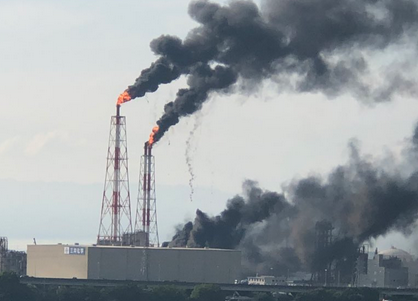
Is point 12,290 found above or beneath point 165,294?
above

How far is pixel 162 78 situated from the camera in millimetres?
194625

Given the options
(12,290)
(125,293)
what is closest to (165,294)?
(125,293)

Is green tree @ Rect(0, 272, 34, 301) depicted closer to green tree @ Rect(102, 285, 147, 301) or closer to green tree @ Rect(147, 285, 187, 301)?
green tree @ Rect(102, 285, 147, 301)

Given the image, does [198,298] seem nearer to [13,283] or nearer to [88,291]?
[88,291]

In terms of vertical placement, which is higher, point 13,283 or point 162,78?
point 162,78

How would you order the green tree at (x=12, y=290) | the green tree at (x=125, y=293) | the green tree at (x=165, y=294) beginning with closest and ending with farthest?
the green tree at (x=12, y=290)
the green tree at (x=125, y=293)
the green tree at (x=165, y=294)

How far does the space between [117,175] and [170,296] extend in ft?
73.8

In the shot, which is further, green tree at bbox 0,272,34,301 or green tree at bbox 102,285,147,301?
green tree at bbox 102,285,147,301

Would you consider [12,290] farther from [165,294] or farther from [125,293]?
[165,294]

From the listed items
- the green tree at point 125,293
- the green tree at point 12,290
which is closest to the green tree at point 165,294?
the green tree at point 125,293

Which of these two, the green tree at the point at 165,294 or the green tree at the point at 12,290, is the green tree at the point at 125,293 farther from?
the green tree at the point at 12,290

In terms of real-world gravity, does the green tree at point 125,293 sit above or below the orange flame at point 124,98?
below

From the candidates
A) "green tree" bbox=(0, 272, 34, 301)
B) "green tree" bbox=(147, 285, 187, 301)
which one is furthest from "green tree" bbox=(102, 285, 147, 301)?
"green tree" bbox=(0, 272, 34, 301)

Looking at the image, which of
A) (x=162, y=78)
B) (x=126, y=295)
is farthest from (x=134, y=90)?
(x=126, y=295)
